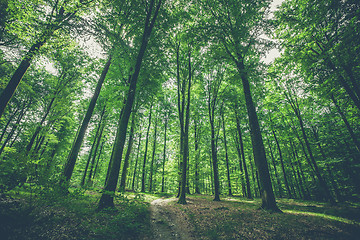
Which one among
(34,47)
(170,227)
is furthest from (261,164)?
(34,47)

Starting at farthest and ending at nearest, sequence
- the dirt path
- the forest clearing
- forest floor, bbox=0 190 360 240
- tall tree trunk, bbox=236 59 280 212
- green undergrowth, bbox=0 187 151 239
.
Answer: tall tree trunk, bbox=236 59 280 212 < the dirt path < the forest clearing < forest floor, bbox=0 190 360 240 < green undergrowth, bbox=0 187 151 239

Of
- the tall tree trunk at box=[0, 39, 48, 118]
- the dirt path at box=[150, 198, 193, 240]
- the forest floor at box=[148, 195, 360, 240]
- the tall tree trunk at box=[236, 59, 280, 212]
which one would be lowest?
the dirt path at box=[150, 198, 193, 240]

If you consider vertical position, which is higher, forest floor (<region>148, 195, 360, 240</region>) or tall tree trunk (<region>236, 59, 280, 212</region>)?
tall tree trunk (<region>236, 59, 280, 212</region>)

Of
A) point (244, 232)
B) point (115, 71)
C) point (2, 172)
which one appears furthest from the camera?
point (115, 71)

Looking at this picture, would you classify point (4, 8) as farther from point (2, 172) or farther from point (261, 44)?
point (261, 44)

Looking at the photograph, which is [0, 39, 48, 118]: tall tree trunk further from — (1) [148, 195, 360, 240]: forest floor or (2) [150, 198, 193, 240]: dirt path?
(1) [148, 195, 360, 240]: forest floor

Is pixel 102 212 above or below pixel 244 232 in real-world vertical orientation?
above

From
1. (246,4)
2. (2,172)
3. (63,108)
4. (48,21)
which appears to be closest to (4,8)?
(48,21)

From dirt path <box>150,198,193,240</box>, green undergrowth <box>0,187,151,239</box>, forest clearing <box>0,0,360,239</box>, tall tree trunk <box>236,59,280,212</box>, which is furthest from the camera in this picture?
tall tree trunk <box>236,59,280,212</box>

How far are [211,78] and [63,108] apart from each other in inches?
635

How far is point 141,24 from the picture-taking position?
9.85 metres

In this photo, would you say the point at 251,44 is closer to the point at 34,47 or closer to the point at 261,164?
the point at 261,164

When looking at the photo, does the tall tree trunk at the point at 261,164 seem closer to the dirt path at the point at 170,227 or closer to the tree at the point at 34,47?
the dirt path at the point at 170,227

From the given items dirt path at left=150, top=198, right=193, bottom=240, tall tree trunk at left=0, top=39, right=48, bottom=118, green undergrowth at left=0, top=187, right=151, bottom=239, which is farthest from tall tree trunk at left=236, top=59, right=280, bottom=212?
tall tree trunk at left=0, top=39, right=48, bottom=118
